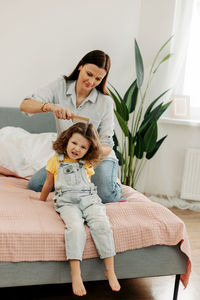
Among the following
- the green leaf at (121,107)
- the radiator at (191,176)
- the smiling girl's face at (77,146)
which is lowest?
the radiator at (191,176)

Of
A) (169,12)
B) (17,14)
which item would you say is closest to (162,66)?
(169,12)

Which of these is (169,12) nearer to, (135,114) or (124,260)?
(135,114)

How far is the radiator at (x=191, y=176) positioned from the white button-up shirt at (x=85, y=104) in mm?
1450

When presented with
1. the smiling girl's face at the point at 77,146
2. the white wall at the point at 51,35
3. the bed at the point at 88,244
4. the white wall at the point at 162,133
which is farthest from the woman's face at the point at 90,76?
the white wall at the point at 162,133

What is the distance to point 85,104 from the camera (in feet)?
6.90

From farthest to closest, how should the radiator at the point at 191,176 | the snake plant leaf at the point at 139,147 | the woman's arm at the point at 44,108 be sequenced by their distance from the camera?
the radiator at the point at 191,176 → the snake plant leaf at the point at 139,147 → the woman's arm at the point at 44,108

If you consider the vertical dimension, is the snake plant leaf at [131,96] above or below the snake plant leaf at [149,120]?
above

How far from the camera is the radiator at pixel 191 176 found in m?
3.39

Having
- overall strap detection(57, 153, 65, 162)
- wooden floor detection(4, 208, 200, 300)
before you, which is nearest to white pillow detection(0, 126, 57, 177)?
overall strap detection(57, 153, 65, 162)

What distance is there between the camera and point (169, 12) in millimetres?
3285

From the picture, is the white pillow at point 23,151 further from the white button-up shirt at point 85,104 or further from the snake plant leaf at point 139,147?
the snake plant leaf at point 139,147

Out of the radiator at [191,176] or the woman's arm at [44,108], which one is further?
the radiator at [191,176]

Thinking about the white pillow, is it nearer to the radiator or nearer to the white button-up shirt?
the white button-up shirt

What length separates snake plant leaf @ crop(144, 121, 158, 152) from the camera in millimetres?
2998
